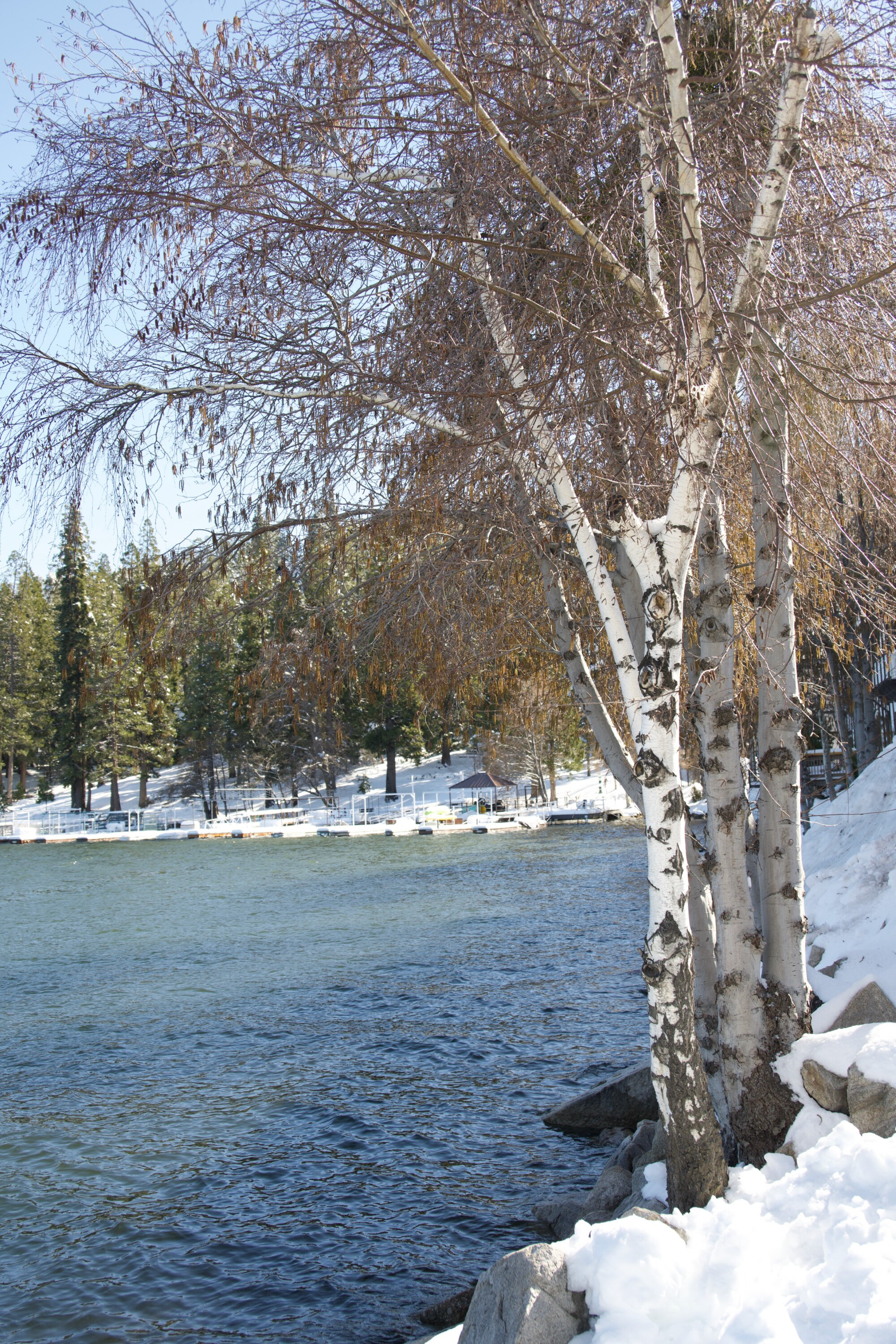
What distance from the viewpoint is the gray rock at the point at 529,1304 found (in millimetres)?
4242

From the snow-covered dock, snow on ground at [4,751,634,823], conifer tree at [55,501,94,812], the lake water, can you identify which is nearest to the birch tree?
the lake water

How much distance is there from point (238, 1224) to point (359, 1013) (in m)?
6.16

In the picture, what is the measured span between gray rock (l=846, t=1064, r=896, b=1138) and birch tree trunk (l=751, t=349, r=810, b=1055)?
664 mm

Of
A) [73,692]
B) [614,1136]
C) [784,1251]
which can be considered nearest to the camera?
[784,1251]

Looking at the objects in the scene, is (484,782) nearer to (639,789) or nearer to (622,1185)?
(622,1185)

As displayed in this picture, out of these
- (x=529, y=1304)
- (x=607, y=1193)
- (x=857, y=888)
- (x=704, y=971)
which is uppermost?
(x=704, y=971)

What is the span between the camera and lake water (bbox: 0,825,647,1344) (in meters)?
7.07

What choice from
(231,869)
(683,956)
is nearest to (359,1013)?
(683,956)

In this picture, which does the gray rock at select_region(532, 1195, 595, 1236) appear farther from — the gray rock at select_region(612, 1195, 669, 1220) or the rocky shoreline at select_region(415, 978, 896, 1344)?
the gray rock at select_region(612, 1195, 669, 1220)

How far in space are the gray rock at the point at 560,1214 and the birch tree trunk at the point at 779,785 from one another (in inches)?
88.5

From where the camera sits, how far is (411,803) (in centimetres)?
6388

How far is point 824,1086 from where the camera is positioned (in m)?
5.67

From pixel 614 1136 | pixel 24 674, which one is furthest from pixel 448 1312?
pixel 24 674

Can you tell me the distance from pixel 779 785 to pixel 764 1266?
276 centimetres
